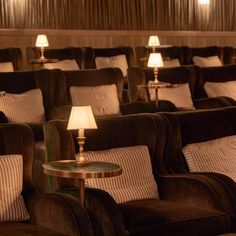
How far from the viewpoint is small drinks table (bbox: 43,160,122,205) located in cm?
387

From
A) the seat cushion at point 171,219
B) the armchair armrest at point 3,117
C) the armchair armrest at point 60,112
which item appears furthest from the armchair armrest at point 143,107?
the seat cushion at point 171,219

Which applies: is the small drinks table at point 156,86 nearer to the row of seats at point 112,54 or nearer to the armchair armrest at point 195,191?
the row of seats at point 112,54

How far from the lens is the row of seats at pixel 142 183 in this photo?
12.8 feet

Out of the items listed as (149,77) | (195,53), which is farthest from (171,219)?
(195,53)

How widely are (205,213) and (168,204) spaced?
28cm

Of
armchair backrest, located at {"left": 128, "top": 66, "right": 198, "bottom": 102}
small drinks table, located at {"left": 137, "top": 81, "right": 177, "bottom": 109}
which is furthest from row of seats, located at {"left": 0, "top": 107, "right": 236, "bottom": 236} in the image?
armchair backrest, located at {"left": 128, "top": 66, "right": 198, "bottom": 102}

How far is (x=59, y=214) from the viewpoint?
12.8 ft

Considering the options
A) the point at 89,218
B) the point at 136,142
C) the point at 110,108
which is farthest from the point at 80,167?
the point at 110,108

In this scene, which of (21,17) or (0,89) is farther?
(21,17)

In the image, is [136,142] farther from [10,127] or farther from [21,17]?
[21,17]

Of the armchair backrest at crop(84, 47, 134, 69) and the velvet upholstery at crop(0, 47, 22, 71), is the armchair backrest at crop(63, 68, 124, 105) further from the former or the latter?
the armchair backrest at crop(84, 47, 134, 69)

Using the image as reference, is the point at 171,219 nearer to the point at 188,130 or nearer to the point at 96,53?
the point at 188,130

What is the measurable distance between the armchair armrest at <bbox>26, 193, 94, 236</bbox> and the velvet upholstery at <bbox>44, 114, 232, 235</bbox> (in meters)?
0.14

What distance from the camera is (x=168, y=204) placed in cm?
447
